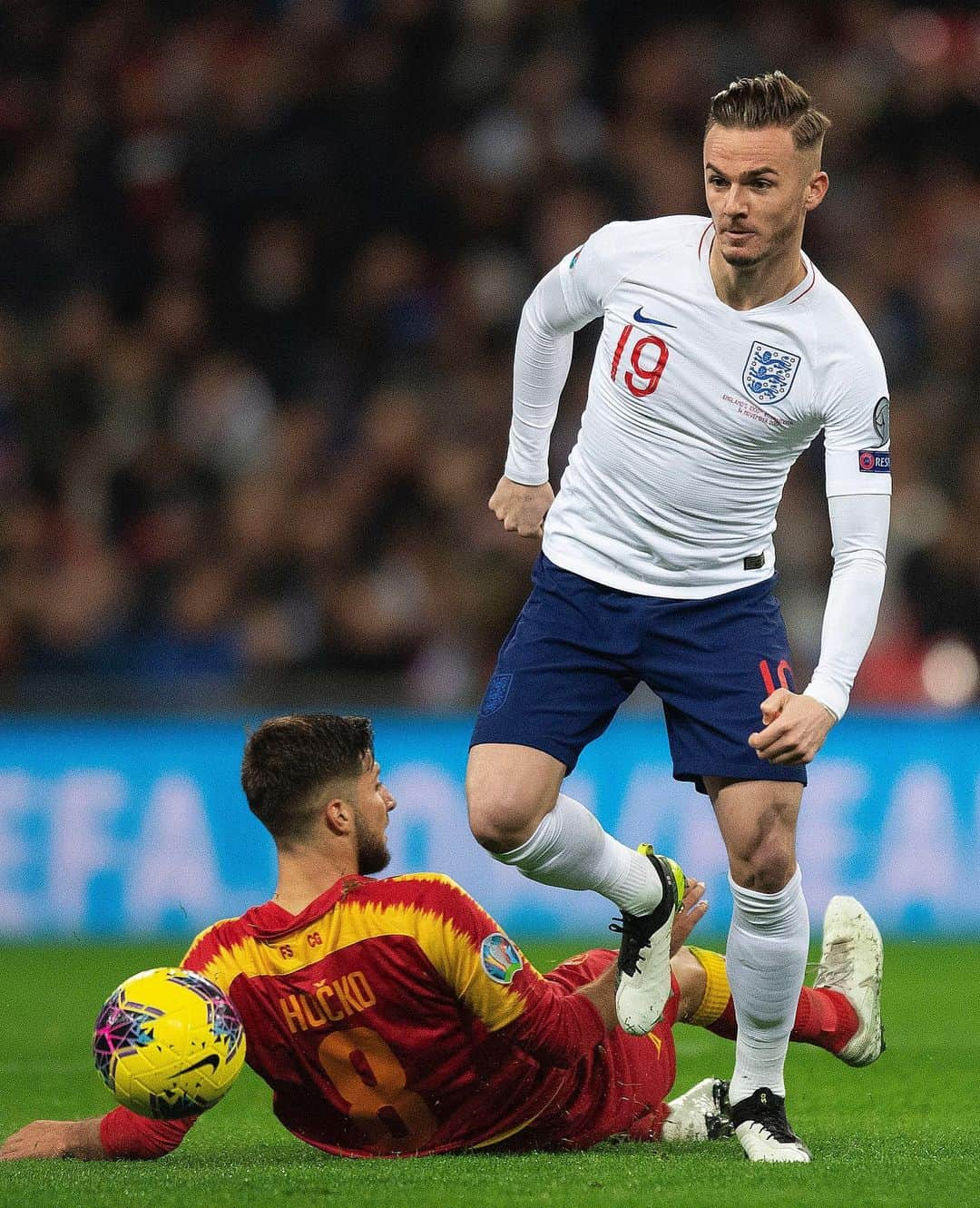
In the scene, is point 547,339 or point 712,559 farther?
point 547,339

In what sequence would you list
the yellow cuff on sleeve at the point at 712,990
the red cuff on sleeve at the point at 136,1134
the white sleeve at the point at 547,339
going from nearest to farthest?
the red cuff on sleeve at the point at 136,1134, the white sleeve at the point at 547,339, the yellow cuff on sleeve at the point at 712,990

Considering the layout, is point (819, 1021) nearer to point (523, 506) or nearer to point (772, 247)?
point (523, 506)

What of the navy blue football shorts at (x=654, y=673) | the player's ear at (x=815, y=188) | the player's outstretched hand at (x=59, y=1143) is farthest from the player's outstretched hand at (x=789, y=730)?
the player's outstretched hand at (x=59, y=1143)

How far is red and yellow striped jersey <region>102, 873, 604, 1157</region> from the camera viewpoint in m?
3.92

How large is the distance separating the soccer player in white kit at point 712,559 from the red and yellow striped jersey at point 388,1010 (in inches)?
11.5

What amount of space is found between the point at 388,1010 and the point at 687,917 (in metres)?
0.85

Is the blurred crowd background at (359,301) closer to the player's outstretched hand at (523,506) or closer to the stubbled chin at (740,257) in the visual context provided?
the player's outstretched hand at (523,506)

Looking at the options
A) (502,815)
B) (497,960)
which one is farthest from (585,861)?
(497,960)

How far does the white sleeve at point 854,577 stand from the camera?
4082mm

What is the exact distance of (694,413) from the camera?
14.2 feet

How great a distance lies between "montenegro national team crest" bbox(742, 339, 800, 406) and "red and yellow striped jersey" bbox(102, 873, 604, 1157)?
126cm

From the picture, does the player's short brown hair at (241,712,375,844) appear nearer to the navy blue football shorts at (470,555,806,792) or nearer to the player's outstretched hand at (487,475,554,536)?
the navy blue football shorts at (470,555,806,792)

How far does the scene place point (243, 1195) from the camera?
11.9 feet

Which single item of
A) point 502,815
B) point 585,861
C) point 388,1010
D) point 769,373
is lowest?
point 388,1010
